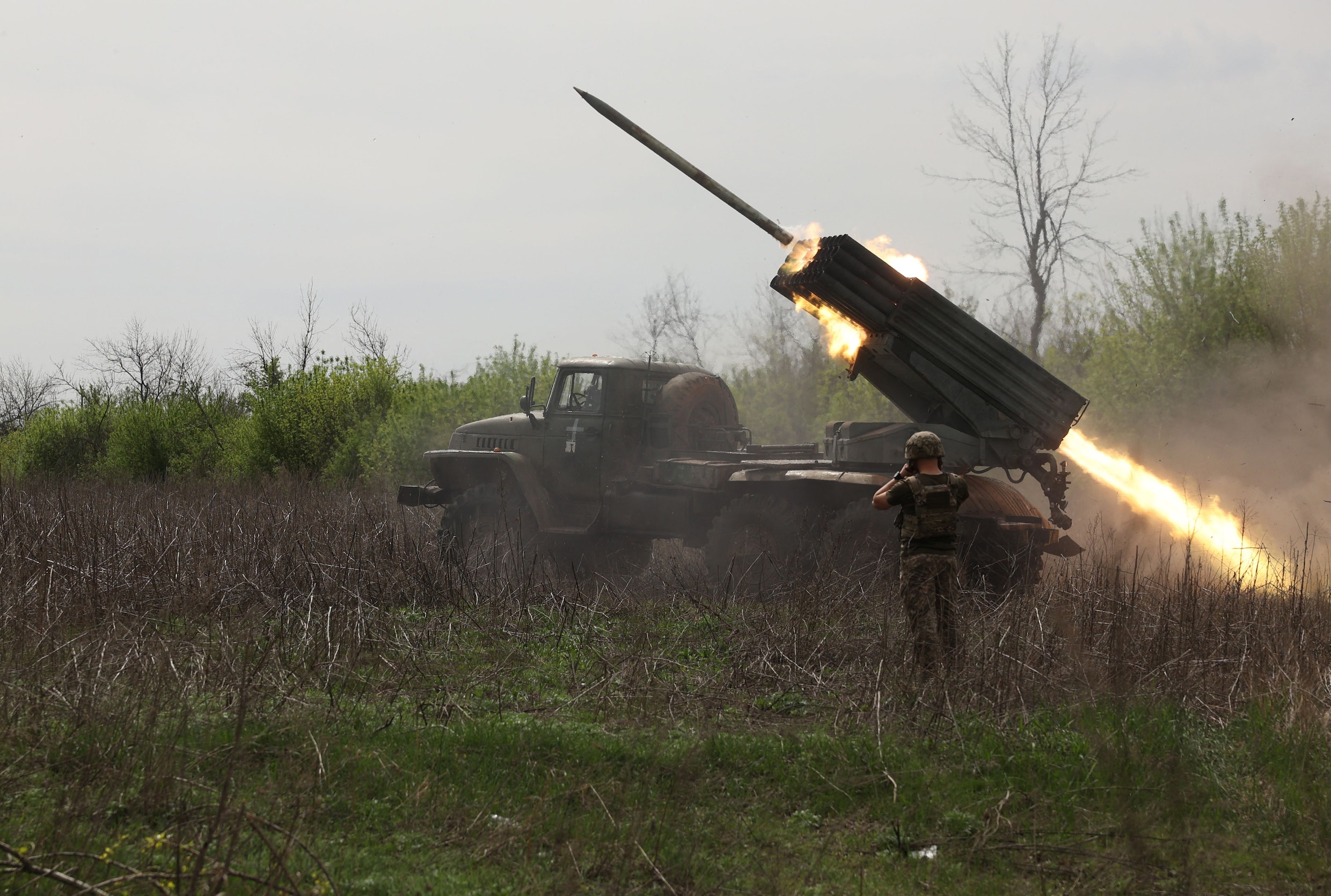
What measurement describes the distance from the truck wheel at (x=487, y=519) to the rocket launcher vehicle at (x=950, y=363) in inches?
165

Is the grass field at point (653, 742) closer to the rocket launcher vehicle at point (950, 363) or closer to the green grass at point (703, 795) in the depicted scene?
the green grass at point (703, 795)

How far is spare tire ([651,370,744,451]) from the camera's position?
40.8 ft

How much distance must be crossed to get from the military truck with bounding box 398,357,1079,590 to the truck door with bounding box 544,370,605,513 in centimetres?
1

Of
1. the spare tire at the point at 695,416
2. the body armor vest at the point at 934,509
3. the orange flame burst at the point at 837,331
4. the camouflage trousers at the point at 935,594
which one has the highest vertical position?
A: the orange flame burst at the point at 837,331

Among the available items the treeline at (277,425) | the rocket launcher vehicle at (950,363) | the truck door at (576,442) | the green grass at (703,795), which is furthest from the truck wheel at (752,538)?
the treeline at (277,425)

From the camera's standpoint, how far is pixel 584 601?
8859 mm

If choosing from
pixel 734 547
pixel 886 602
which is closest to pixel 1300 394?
pixel 734 547

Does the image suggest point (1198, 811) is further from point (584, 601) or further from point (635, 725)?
point (584, 601)

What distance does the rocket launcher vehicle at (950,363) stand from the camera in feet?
32.5

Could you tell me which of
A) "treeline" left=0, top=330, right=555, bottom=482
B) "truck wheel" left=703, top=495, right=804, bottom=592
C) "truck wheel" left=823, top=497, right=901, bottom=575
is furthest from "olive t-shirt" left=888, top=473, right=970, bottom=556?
"treeline" left=0, top=330, right=555, bottom=482

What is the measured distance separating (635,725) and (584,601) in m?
3.00

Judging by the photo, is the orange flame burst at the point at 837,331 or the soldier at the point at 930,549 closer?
the soldier at the point at 930,549

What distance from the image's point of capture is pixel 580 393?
1277cm

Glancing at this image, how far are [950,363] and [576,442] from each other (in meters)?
4.65
